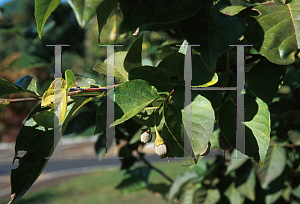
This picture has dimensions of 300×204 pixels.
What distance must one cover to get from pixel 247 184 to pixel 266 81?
0.84 m

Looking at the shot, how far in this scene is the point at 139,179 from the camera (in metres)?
1.46

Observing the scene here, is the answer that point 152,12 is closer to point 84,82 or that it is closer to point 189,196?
point 84,82

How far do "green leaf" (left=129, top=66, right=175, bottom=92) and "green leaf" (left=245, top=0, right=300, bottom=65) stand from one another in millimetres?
149

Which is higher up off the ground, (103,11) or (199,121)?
(103,11)

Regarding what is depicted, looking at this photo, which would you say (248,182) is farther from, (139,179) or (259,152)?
(259,152)

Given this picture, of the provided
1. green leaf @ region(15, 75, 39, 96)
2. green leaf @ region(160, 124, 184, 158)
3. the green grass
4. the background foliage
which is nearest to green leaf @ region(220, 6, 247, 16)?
the background foliage

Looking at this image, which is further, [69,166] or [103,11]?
[69,166]

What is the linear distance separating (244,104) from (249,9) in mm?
157

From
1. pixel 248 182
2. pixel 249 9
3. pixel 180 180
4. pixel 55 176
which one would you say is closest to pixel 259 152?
pixel 249 9

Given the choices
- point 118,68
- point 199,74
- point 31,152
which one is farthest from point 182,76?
point 31,152

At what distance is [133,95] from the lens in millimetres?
424

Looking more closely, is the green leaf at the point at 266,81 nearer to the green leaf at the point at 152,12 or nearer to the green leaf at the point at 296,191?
the green leaf at the point at 152,12

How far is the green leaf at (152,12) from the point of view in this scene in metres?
0.32

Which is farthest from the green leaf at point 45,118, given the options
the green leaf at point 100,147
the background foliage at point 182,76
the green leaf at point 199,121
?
the green leaf at point 100,147
